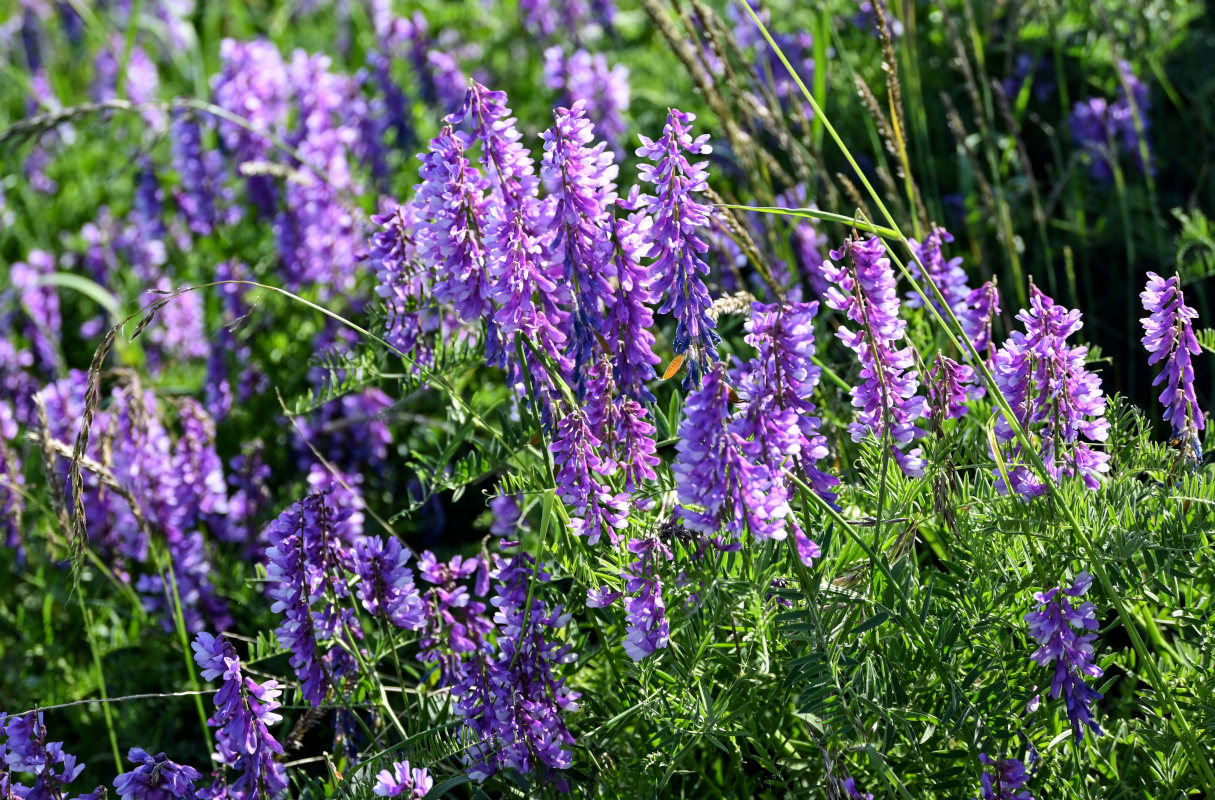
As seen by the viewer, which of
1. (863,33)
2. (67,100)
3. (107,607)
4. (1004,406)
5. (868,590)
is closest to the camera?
(1004,406)

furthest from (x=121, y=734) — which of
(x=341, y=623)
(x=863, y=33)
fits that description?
(x=863, y=33)

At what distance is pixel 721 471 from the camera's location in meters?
1.65

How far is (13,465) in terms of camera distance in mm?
3223

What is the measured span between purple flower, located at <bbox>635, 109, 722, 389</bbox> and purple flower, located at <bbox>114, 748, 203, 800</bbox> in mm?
1042

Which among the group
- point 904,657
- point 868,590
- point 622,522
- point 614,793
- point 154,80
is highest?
point 154,80

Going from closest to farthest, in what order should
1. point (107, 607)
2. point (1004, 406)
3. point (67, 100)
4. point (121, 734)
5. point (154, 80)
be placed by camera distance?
point (1004, 406)
point (121, 734)
point (107, 607)
point (154, 80)
point (67, 100)

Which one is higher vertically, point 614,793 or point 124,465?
point 124,465

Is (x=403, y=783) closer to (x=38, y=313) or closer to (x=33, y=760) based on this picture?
(x=33, y=760)

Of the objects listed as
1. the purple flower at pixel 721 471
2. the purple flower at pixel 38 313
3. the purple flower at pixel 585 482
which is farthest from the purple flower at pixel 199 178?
the purple flower at pixel 721 471

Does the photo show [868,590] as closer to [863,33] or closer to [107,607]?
[107,607]

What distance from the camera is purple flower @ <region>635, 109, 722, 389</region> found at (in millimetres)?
1850

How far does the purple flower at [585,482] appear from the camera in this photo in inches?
75.2

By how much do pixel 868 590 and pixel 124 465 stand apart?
220 centimetres

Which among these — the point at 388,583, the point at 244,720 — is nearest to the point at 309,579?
the point at 388,583
